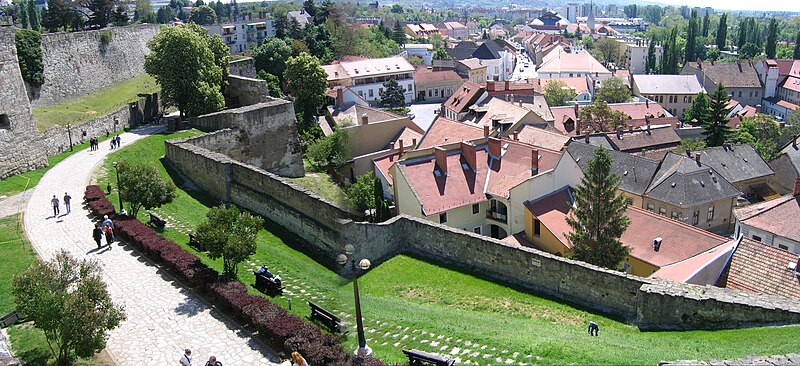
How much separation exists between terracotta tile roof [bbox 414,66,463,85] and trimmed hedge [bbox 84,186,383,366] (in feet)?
249

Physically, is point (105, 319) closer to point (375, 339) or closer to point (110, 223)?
point (375, 339)

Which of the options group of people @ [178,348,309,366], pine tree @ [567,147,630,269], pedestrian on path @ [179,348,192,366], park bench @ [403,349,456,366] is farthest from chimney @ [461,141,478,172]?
pedestrian on path @ [179,348,192,366]

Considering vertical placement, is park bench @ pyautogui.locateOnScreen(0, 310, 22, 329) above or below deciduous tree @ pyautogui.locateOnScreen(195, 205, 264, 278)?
below

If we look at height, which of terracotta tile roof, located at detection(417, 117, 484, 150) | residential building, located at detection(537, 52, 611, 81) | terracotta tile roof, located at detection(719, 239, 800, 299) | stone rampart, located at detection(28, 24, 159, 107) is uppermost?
stone rampart, located at detection(28, 24, 159, 107)

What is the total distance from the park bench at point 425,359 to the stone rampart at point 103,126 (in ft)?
82.8

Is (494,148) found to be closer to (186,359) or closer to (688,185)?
(688,185)

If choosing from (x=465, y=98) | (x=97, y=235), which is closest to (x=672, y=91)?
(x=465, y=98)

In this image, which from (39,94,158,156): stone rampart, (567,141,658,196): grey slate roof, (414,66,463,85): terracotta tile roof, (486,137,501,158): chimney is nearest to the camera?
(39,94,158,156): stone rampart

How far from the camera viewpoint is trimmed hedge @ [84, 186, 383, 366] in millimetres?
14273

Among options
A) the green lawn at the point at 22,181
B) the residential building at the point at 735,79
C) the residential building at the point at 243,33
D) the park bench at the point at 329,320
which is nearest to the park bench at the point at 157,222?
the green lawn at the point at 22,181

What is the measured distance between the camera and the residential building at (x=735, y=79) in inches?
4218

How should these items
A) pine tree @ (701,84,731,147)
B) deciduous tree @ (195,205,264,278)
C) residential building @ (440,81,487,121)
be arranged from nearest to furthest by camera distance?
1. deciduous tree @ (195,205,264,278)
2. pine tree @ (701,84,731,147)
3. residential building @ (440,81,487,121)

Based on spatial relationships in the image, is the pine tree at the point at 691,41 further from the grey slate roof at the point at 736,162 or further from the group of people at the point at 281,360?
the group of people at the point at 281,360

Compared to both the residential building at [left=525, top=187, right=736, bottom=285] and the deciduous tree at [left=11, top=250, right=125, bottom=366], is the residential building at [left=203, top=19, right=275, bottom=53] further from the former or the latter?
the deciduous tree at [left=11, top=250, right=125, bottom=366]
